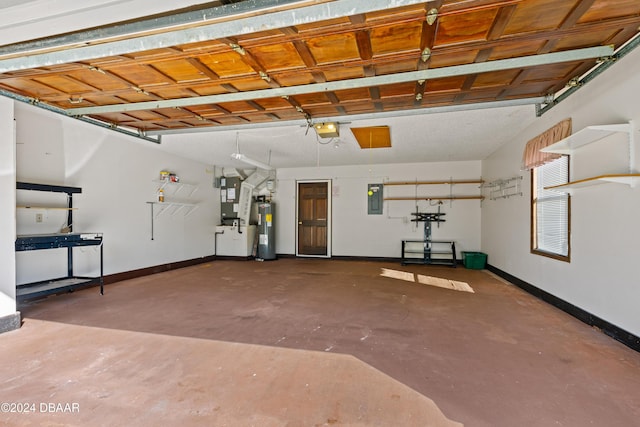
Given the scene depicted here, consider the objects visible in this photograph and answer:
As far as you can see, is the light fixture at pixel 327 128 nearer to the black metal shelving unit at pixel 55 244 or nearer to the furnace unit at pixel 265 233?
the black metal shelving unit at pixel 55 244

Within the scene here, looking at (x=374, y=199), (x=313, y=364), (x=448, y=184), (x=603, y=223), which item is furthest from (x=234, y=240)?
(x=603, y=223)

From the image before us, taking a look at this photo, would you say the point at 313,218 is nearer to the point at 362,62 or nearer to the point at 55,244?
the point at 55,244

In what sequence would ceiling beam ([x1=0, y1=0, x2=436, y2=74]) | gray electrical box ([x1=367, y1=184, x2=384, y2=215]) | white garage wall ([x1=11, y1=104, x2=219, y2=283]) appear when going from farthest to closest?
gray electrical box ([x1=367, y1=184, x2=384, y2=215]), white garage wall ([x1=11, y1=104, x2=219, y2=283]), ceiling beam ([x1=0, y1=0, x2=436, y2=74])

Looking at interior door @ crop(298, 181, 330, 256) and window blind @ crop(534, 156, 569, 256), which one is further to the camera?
interior door @ crop(298, 181, 330, 256)

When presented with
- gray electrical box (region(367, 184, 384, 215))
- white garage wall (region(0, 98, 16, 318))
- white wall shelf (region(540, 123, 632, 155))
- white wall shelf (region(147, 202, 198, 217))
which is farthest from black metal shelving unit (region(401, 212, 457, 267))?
white garage wall (region(0, 98, 16, 318))

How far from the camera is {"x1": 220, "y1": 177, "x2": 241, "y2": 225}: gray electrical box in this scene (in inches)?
332

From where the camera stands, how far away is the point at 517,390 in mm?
2016

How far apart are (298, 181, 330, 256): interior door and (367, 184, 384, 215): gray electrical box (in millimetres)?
1184

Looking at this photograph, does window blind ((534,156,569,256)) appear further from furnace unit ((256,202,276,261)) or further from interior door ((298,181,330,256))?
furnace unit ((256,202,276,261))

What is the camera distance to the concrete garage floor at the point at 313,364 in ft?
5.83

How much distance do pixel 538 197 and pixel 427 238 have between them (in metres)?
3.18

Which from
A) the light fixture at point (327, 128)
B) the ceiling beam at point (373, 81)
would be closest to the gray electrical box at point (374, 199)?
the light fixture at point (327, 128)

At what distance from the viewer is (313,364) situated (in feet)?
7.76

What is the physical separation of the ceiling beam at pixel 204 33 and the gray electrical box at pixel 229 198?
19.5 feet
